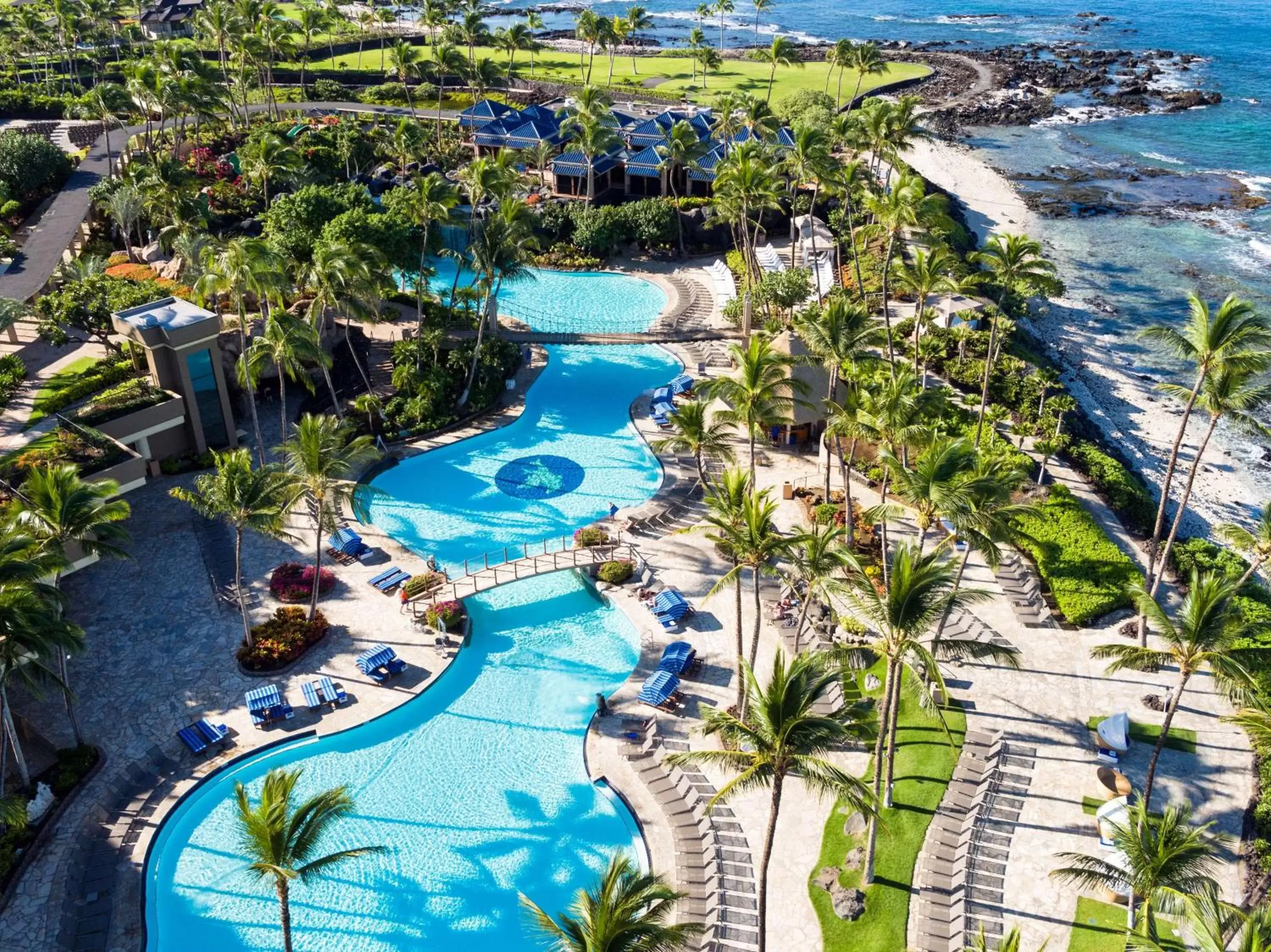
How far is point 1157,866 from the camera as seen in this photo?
22109mm

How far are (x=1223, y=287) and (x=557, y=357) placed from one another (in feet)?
165

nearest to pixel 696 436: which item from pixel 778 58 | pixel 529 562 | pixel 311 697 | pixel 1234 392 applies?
pixel 529 562

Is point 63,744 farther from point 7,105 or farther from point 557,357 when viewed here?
point 7,105

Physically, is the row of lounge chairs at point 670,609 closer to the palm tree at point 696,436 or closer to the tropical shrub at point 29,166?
the palm tree at point 696,436

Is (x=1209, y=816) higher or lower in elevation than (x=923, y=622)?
lower

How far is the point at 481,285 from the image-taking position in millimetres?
53625

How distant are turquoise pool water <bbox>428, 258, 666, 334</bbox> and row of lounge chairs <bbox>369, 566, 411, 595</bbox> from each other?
2613cm

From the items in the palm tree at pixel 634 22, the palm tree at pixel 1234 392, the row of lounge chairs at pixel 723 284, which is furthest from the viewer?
the palm tree at pixel 634 22

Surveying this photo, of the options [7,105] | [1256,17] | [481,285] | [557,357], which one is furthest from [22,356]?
[1256,17]

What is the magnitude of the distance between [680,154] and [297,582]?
46784 millimetres

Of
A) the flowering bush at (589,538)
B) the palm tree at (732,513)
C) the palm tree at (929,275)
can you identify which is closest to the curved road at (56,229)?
the flowering bush at (589,538)

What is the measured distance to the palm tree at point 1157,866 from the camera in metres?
22.1

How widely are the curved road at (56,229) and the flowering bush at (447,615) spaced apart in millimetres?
30966

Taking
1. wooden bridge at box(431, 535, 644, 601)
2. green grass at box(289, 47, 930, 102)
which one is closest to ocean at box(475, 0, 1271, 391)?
green grass at box(289, 47, 930, 102)
